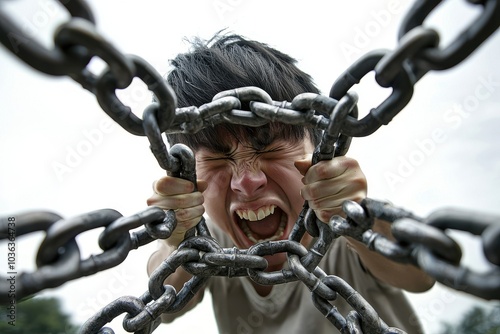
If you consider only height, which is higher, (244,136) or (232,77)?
(232,77)

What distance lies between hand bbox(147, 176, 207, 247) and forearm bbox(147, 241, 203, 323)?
390mm

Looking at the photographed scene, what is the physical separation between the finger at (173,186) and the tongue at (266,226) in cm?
35

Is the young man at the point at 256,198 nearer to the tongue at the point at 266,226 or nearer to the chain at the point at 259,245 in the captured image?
the tongue at the point at 266,226

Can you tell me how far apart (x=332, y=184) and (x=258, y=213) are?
32 cm

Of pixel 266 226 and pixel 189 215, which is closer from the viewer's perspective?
pixel 189 215

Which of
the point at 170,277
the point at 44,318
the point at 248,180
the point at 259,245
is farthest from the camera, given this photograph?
the point at 44,318

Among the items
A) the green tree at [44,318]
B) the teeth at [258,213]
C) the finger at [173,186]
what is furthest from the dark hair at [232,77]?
the green tree at [44,318]

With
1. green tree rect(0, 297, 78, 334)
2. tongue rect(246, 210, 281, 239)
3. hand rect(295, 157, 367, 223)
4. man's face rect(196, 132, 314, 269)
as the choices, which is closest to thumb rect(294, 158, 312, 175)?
hand rect(295, 157, 367, 223)

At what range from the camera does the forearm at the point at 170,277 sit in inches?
46.5

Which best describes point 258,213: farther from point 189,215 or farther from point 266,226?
point 189,215

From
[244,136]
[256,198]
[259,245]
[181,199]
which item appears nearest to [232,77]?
[244,136]

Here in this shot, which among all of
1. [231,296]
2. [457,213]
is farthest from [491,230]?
[231,296]

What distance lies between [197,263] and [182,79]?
1.88 feet

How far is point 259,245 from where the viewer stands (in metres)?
0.70
